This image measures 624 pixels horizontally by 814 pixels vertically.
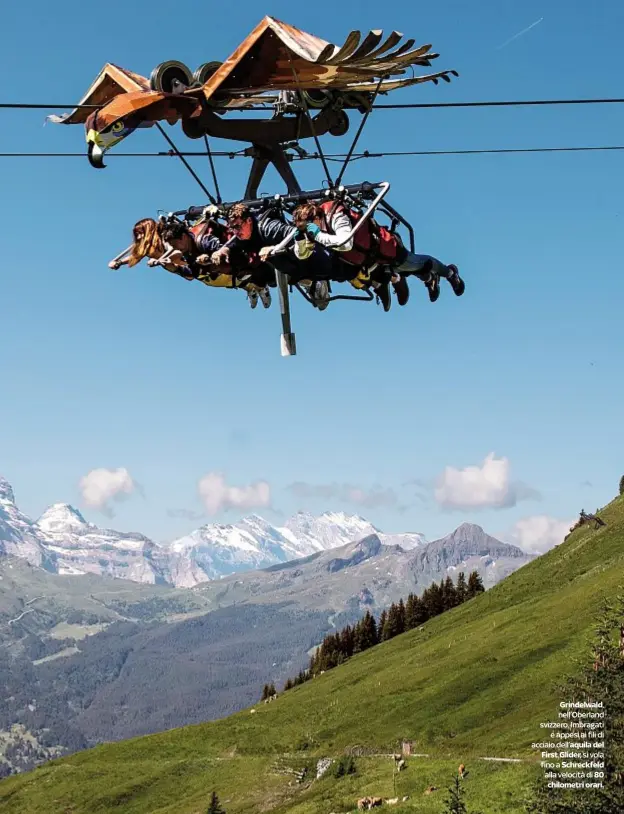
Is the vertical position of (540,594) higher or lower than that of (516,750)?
higher

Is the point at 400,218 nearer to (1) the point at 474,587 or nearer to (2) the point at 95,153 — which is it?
(2) the point at 95,153

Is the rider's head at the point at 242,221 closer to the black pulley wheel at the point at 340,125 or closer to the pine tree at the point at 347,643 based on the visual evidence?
the black pulley wheel at the point at 340,125

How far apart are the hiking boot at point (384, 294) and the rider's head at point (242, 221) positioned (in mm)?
2566

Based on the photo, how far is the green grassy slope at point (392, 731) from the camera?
2544 inches

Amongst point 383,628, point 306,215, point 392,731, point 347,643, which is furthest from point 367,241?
point 347,643

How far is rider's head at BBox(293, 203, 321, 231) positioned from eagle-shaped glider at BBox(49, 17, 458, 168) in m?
1.13

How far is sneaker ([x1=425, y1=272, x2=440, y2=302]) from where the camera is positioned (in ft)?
58.0

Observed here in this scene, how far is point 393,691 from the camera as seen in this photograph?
100 meters

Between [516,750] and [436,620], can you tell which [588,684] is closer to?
[516,750]

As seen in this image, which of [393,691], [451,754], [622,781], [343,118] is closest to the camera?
[343,118]

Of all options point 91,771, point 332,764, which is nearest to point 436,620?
point 91,771

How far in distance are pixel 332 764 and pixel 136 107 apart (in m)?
66.7

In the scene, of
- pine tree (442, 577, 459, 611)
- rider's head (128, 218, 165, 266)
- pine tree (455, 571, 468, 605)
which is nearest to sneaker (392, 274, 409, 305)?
rider's head (128, 218, 165, 266)

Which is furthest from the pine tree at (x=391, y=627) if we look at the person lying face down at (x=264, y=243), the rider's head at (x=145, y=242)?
the person lying face down at (x=264, y=243)
